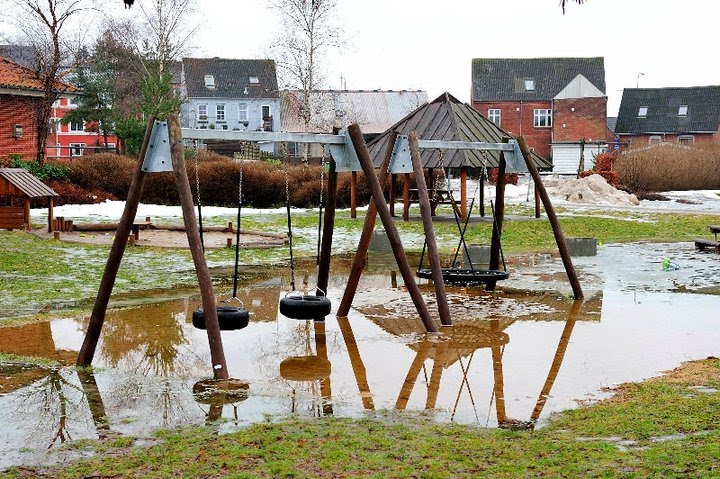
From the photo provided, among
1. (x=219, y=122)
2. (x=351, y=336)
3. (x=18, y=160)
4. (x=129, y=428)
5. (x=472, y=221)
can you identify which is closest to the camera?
(x=129, y=428)

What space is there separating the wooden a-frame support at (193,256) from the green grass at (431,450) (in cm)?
193

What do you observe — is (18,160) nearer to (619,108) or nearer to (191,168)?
(191,168)

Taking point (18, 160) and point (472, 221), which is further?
point (18, 160)

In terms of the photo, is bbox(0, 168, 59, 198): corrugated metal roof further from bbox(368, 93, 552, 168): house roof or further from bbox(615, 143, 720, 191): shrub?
bbox(615, 143, 720, 191): shrub

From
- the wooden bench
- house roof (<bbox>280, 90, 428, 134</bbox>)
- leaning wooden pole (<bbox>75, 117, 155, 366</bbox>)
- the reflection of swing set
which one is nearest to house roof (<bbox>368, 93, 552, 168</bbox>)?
the wooden bench

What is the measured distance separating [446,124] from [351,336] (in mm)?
19395

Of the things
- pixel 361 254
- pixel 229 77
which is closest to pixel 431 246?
pixel 361 254

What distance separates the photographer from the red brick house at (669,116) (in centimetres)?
8156

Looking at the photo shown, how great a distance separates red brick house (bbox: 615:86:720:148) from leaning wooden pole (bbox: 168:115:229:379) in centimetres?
7468

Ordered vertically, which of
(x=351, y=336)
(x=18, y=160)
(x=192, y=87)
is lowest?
(x=351, y=336)

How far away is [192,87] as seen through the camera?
85.0 metres

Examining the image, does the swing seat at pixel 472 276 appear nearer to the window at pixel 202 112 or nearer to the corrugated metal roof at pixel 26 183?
the corrugated metal roof at pixel 26 183

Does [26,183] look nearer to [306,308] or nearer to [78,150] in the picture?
[306,308]

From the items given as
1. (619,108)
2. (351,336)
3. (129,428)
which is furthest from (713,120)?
(129,428)
